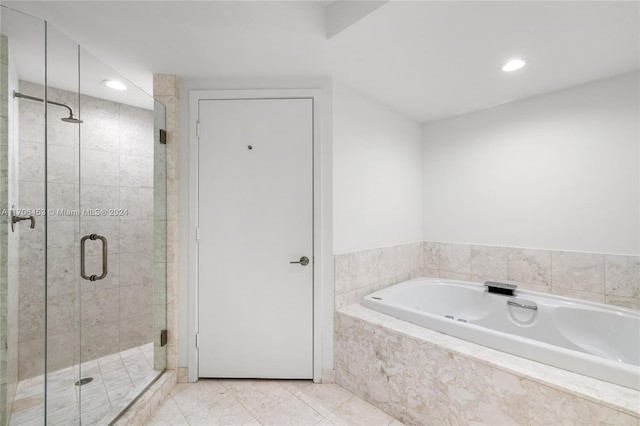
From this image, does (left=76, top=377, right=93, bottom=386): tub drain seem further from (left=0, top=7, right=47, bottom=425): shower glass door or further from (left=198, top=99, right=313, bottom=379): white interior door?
(left=198, top=99, right=313, bottom=379): white interior door

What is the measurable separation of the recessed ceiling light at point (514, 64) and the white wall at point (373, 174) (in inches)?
37.1

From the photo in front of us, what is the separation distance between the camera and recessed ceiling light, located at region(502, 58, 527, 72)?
173cm

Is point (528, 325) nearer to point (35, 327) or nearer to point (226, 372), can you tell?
point (226, 372)

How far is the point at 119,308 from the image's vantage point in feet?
5.74

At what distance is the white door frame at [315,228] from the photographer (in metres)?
1.96

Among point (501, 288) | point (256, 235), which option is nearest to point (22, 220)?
point (256, 235)

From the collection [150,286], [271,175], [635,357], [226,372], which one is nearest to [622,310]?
[635,357]

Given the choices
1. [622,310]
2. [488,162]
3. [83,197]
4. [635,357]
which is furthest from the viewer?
[488,162]

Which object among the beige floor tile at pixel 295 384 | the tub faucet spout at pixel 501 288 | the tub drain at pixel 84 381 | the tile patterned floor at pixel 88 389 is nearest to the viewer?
the tile patterned floor at pixel 88 389

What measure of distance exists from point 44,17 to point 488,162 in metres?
3.30

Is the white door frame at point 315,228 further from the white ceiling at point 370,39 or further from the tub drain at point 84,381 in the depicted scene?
the tub drain at point 84,381

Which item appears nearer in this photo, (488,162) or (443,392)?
(443,392)

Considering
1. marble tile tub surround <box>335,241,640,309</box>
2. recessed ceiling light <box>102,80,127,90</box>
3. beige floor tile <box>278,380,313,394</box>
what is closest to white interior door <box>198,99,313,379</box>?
beige floor tile <box>278,380,313,394</box>

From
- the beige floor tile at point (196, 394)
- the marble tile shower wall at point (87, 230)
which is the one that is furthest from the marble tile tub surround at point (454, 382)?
the marble tile shower wall at point (87, 230)
